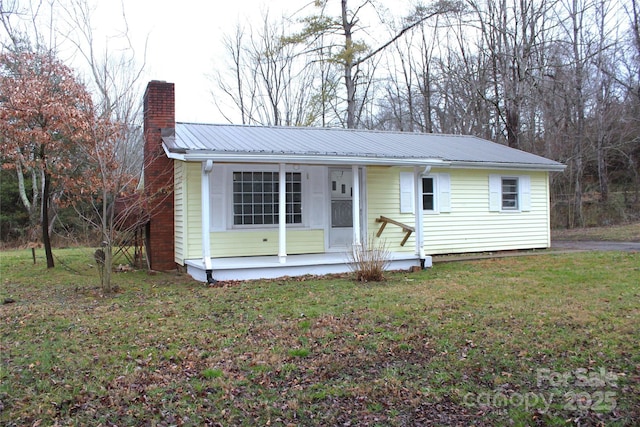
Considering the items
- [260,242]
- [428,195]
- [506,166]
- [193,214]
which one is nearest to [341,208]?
[260,242]

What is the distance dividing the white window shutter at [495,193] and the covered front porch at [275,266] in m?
3.52

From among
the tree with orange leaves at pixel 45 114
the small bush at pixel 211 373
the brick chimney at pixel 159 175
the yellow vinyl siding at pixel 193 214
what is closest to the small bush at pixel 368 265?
the yellow vinyl siding at pixel 193 214

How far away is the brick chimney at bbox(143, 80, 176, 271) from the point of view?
10656mm

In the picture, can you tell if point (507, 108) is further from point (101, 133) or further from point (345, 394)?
point (345, 394)

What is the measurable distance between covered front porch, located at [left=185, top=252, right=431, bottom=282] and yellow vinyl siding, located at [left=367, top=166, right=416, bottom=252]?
45.8 inches

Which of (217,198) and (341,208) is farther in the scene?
(341,208)

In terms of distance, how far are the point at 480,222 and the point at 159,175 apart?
27.0 ft

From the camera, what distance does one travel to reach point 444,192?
485 inches

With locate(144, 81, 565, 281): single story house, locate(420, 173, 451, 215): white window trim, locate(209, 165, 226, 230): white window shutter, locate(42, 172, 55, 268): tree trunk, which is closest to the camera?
locate(144, 81, 565, 281): single story house

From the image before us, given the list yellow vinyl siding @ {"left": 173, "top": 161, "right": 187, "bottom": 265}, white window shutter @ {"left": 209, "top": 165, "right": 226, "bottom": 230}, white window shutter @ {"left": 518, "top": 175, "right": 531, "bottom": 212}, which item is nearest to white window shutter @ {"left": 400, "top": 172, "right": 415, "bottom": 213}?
white window shutter @ {"left": 518, "top": 175, "right": 531, "bottom": 212}

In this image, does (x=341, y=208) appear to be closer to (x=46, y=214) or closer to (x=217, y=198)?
(x=217, y=198)

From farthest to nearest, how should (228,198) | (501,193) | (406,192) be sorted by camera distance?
(501,193)
(406,192)
(228,198)

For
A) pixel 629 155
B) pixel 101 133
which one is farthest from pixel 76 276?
pixel 629 155

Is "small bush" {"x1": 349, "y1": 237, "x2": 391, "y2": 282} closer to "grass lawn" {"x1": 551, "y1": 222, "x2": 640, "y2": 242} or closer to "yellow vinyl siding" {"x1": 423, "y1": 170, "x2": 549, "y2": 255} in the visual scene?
"yellow vinyl siding" {"x1": 423, "y1": 170, "x2": 549, "y2": 255}
